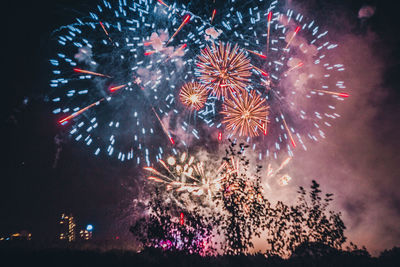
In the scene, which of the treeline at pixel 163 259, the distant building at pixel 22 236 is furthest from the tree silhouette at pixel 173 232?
the distant building at pixel 22 236

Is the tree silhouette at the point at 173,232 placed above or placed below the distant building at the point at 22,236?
below

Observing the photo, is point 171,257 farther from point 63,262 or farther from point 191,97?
point 191,97

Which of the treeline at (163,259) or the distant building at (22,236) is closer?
the treeline at (163,259)

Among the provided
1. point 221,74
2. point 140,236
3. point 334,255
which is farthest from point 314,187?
point 140,236

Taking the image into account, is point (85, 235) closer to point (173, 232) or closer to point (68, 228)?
point (68, 228)

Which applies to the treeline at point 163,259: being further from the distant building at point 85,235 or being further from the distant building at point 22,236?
the distant building at point 85,235

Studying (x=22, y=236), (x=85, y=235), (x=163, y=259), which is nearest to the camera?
(x=163, y=259)

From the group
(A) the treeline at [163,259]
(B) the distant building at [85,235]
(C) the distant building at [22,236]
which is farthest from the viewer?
(B) the distant building at [85,235]

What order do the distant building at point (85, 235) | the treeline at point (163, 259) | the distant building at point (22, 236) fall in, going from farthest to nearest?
the distant building at point (85, 235)
the distant building at point (22, 236)
the treeline at point (163, 259)

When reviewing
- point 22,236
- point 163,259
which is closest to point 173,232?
point 163,259

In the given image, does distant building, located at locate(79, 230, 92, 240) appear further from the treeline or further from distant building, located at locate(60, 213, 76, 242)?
the treeline

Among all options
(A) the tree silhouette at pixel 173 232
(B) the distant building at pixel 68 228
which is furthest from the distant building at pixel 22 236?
(A) the tree silhouette at pixel 173 232

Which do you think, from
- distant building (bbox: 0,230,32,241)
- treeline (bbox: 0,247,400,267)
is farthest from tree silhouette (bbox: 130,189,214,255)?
distant building (bbox: 0,230,32,241)
